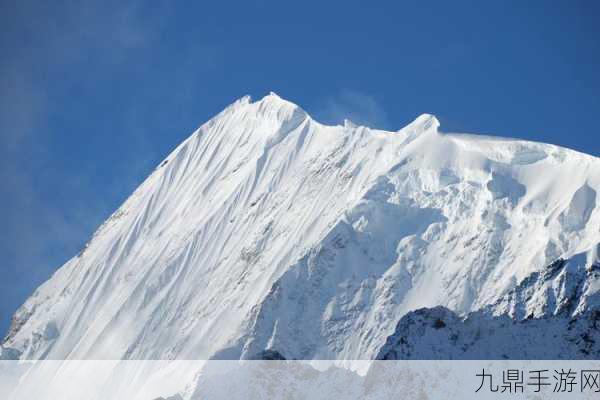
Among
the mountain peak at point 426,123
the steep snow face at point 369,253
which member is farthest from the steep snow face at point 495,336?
the mountain peak at point 426,123

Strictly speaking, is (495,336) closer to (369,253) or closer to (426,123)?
(369,253)

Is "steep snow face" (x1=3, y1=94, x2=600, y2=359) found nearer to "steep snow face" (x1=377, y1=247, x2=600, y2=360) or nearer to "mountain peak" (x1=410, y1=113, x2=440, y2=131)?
"mountain peak" (x1=410, y1=113, x2=440, y2=131)

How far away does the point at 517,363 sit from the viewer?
87125 millimetres

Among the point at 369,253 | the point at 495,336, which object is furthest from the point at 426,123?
the point at 495,336

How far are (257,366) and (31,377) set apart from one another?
11028 cm

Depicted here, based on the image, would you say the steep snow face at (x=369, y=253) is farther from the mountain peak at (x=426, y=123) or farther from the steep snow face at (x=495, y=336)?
the steep snow face at (x=495, y=336)

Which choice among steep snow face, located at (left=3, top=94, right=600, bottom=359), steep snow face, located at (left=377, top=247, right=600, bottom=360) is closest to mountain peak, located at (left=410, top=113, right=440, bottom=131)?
steep snow face, located at (left=3, top=94, right=600, bottom=359)

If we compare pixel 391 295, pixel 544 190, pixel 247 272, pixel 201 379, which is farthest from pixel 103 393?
pixel 201 379

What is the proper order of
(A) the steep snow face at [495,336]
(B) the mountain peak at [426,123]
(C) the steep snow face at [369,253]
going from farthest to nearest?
1. (B) the mountain peak at [426,123]
2. (C) the steep snow face at [369,253]
3. (A) the steep snow face at [495,336]

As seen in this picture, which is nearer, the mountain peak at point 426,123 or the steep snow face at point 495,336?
the steep snow face at point 495,336

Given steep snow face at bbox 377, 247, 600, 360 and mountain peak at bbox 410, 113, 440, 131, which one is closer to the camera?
steep snow face at bbox 377, 247, 600, 360

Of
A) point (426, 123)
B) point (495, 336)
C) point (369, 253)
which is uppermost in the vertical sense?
point (426, 123)

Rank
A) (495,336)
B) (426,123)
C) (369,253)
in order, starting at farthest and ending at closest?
1. (426,123)
2. (369,253)
3. (495,336)

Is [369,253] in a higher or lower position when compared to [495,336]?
higher
